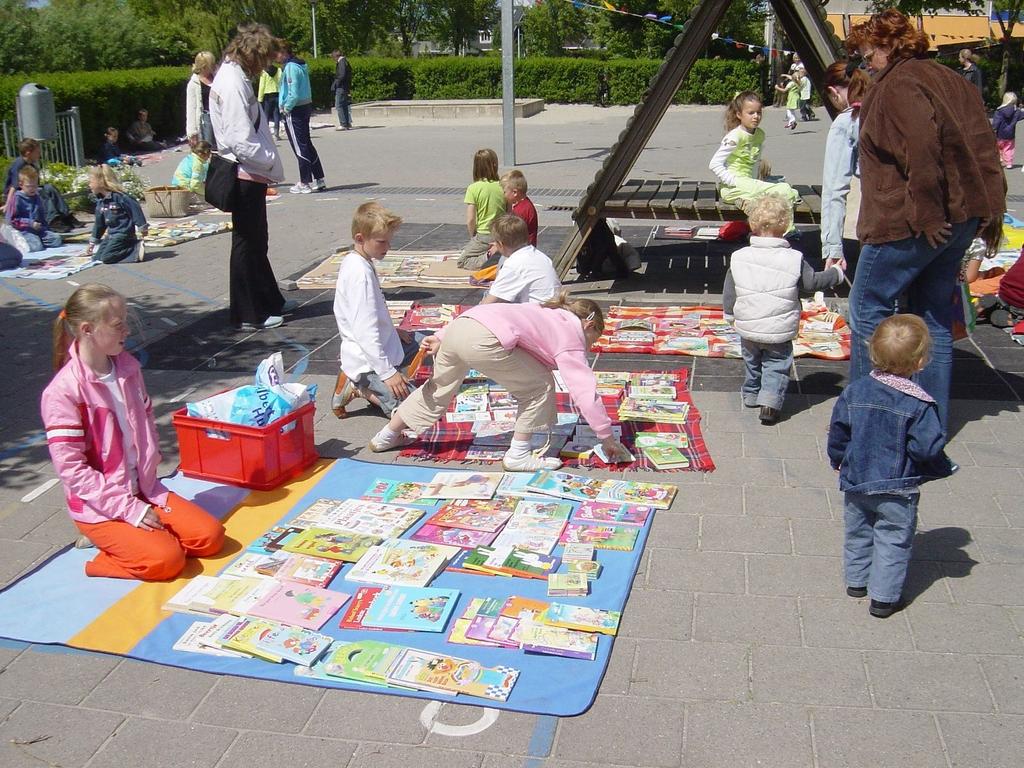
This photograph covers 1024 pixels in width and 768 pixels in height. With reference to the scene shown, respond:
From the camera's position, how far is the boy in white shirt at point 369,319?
5570mm

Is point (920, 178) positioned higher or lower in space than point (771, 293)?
higher

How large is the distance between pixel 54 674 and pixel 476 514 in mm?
1829

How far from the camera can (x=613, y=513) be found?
466 cm

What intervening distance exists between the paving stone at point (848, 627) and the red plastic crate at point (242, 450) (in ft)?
8.32

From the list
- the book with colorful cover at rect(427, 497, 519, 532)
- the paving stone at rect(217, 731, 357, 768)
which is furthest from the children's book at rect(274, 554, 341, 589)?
the paving stone at rect(217, 731, 357, 768)

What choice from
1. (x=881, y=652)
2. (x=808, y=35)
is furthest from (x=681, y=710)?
(x=808, y=35)

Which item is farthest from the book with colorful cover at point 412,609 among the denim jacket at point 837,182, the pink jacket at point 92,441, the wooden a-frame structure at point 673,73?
the wooden a-frame structure at point 673,73

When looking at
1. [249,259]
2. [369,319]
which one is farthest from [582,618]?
[249,259]

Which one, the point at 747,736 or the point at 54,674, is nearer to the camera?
the point at 747,736

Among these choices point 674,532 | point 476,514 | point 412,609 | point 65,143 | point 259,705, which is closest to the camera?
point 259,705

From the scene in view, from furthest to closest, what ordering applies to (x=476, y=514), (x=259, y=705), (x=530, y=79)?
(x=530, y=79)
(x=476, y=514)
(x=259, y=705)

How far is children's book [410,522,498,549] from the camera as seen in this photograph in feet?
14.4

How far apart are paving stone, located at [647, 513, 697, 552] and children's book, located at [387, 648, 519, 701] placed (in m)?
1.16

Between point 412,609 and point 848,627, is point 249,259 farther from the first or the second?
point 848,627
